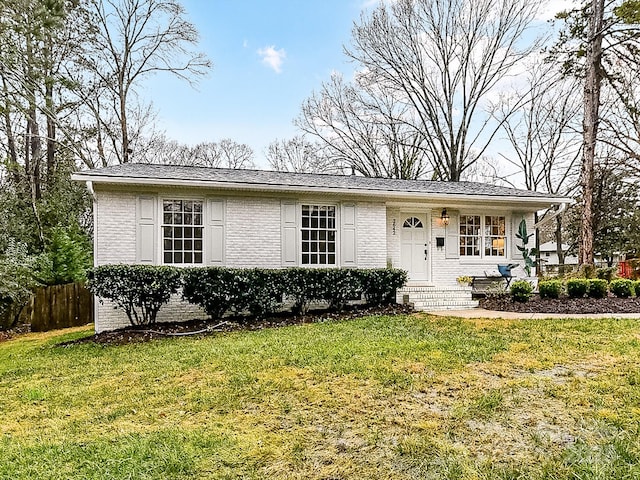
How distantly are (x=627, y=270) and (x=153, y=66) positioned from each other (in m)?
20.4

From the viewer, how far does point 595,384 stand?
3.83 m

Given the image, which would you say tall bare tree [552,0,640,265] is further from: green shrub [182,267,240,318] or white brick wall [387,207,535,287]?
green shrub [182,267,240,318]

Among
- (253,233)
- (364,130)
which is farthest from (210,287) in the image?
(364,130)

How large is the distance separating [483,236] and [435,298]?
282 centimetres

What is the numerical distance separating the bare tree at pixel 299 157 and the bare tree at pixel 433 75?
1.30 m

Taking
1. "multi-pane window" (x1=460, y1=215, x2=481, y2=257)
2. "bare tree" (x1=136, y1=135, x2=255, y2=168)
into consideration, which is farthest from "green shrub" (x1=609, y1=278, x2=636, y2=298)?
"bare tree" (x1=136, y1=135, x2=255, y2=168)

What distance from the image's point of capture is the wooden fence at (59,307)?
1068 centimetres

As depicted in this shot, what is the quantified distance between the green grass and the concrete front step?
11.6ft

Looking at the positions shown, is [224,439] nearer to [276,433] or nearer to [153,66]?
[276,433]

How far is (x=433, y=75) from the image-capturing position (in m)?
20.1

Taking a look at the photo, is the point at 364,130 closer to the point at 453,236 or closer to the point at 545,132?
the point at 545,132

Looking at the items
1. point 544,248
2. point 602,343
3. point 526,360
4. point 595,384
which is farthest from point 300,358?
point 544,248

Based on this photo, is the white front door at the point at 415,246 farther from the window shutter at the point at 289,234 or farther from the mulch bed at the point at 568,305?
the window shutter at the point at 289,234

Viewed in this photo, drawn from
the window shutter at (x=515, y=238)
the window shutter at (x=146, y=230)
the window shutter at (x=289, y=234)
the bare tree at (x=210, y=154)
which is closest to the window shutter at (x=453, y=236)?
the window shutter at (x=515, y=238)
